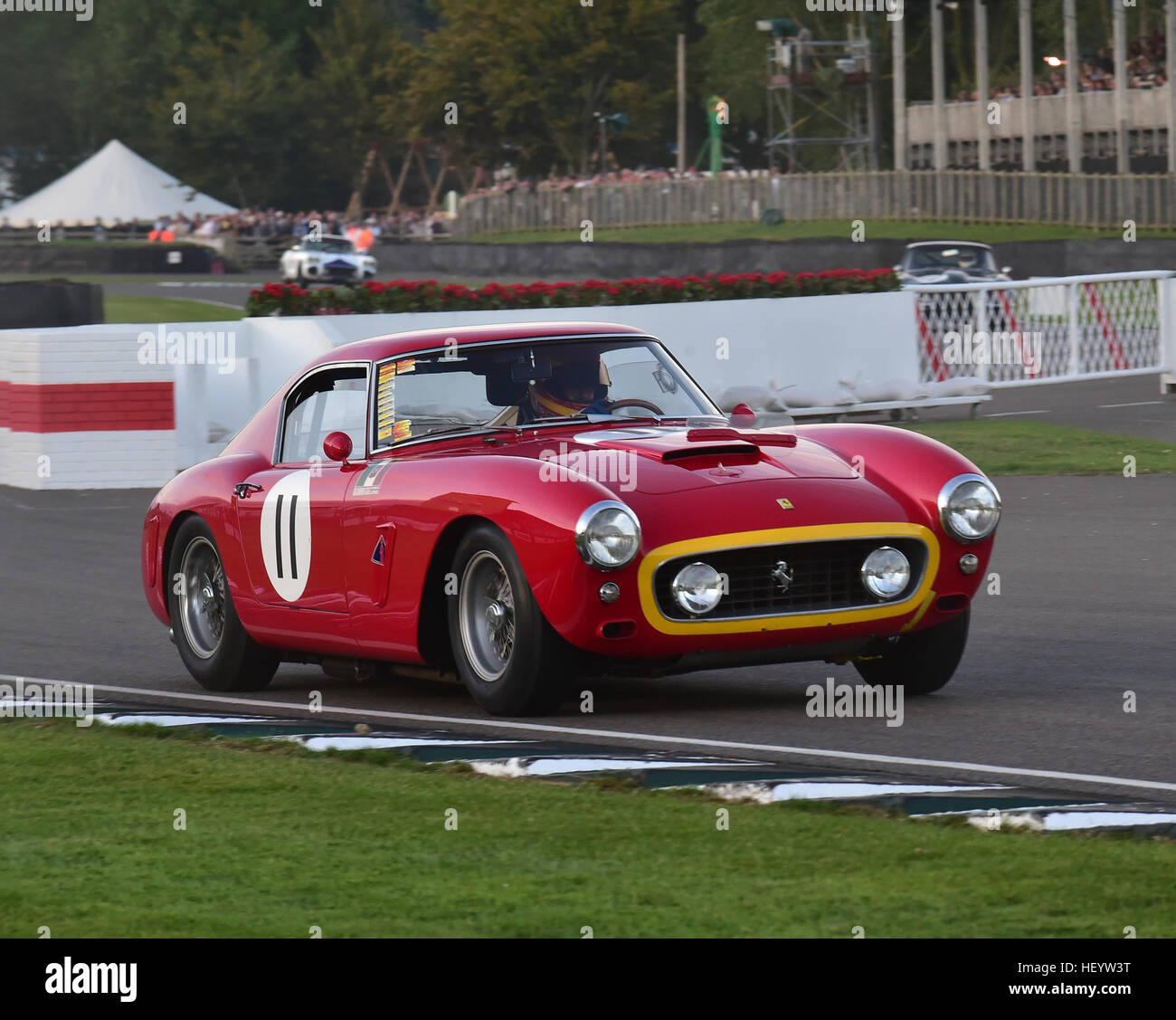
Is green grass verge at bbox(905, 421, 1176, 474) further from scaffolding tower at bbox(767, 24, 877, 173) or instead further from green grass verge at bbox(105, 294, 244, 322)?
scaffolding tower at bbox(767, 24, 877, 173)

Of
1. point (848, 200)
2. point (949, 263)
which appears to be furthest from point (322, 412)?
point (848, 200)

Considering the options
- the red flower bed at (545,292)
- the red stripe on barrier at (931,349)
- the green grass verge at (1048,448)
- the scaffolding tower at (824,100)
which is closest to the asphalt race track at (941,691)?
the green grass verge at (1048,448)

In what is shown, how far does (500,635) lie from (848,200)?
177 ft

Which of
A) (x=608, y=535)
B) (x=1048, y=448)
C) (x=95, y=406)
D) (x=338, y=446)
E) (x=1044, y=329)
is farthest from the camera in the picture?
(x=1044, y=329)

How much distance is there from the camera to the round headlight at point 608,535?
729cm

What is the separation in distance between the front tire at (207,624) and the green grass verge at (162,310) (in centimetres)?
2955

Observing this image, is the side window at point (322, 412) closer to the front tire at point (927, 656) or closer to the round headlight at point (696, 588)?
the round headlight at point (696, 588)

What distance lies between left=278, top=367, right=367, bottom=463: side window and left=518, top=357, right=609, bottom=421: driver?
2.22 ft

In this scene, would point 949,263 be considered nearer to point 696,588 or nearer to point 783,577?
point 783,577

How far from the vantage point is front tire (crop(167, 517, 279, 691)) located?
9.12 meters

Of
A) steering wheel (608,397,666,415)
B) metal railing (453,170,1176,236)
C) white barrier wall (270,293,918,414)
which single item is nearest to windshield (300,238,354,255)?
metal railing (453,170,1176,236)

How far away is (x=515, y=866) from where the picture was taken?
17.8 feet
